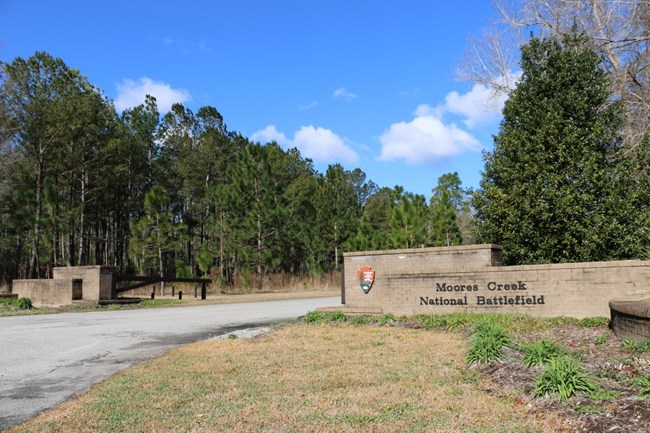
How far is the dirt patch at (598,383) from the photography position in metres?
4.54

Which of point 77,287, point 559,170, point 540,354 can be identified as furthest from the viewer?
point 77,287

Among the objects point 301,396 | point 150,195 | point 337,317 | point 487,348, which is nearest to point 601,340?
point 487,348

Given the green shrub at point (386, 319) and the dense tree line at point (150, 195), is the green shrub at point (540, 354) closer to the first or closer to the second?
the green shrub at point (386, 319)

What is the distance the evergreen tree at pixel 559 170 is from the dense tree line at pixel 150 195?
21.2 metres

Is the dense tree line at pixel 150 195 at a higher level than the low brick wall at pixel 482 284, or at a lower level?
higher

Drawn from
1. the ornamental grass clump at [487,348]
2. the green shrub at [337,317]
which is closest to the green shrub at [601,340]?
the ornamental grass clump at [487,348]

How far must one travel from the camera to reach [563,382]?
5223 mm

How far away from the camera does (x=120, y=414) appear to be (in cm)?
547

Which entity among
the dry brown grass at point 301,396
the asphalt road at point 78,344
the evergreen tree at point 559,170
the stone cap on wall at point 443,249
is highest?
the evergreen tree at point 559,170

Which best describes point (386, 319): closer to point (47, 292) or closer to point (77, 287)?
point (77, 287)

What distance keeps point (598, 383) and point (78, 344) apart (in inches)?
388

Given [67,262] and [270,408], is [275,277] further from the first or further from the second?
[270,408]

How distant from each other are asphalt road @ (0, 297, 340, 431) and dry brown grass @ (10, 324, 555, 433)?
2.00 ft

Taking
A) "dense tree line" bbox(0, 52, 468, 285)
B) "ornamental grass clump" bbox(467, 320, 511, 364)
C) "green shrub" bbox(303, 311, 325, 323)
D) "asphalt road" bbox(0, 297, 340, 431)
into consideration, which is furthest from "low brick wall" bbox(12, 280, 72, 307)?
"ornamental grass clump" bbox(467, 320, 511, 364)
